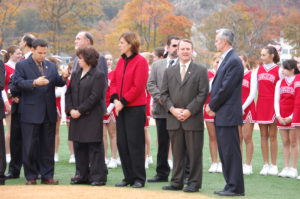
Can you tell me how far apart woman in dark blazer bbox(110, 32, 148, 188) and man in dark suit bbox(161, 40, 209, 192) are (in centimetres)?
37

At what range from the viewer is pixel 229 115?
8102 millimetres

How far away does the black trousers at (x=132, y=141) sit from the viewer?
8688mm

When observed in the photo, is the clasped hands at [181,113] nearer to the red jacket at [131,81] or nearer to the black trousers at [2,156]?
the red jacket at [131,81]

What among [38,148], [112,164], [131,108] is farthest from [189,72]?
[112,164]

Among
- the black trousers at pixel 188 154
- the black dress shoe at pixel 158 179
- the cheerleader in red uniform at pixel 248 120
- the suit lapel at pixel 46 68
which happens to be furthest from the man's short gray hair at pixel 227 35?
the suit lapel at pixel 46 68

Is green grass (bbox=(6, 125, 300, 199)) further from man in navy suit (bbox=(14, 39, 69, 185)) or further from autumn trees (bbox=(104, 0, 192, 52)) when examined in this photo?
autumn trees (bbox=(104, 0, 192, 52))

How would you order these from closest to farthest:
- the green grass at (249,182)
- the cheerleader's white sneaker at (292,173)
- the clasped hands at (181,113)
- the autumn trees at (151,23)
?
the clasped hands at (181,113)
the green grass at (249,182)
the cheerleader's white sneaker at (292,173)
the autumn trees at (151,23)

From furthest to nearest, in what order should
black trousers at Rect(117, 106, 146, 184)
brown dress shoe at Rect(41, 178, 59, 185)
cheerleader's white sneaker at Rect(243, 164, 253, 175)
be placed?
cheerleader's white sneaker at Rect(243, 164, 253, 175), brown dress shoe at Rect(41, 178, 59, 185), black trousers at Rect(117, 106, 146, 184)

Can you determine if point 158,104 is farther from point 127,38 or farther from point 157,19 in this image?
point 157,19

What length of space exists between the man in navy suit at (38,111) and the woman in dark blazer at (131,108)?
911mm

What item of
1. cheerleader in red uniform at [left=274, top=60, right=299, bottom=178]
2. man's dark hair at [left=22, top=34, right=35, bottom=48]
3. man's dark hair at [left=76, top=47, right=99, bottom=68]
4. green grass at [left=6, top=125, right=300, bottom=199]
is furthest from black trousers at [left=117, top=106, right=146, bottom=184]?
cheerleader in red uniform at [left=274, top=60, right=299, bottom=178]

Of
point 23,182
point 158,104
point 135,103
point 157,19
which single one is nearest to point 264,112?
point 158,104

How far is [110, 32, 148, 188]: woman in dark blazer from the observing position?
8648mm

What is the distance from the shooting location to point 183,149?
27.9ft
